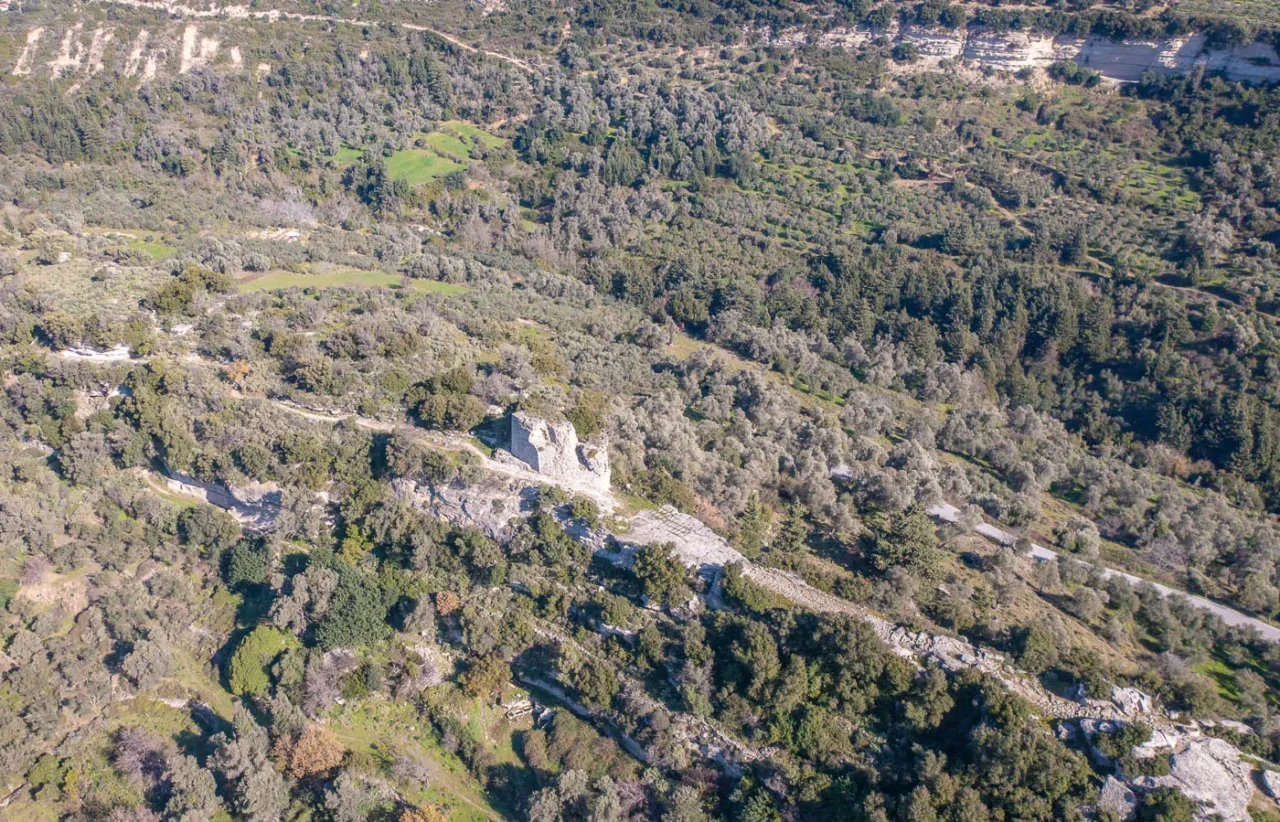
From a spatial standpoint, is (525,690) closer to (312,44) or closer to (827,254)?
(827,254)

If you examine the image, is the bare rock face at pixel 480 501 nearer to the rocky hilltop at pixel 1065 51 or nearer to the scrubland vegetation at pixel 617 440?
the scrubland vegetation at pixel 617 440

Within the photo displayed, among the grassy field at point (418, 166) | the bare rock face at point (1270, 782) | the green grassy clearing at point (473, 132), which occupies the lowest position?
the bare rock face at point (1270, 782)

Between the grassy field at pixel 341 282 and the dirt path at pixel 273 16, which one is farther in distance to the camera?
the dirt path at pixel 273 16

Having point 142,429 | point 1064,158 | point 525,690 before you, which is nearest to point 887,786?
point 525,690

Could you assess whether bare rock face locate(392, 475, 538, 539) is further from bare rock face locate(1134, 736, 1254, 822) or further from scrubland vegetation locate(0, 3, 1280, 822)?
bare rock face locate(1134, 736, 1254, 822)

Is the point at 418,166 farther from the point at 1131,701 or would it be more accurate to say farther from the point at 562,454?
the point at 1131,701

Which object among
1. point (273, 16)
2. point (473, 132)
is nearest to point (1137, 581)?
point (473, 132)

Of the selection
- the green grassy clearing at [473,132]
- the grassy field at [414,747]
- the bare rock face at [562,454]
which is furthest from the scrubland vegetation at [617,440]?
the bare rock face at [562,454]
